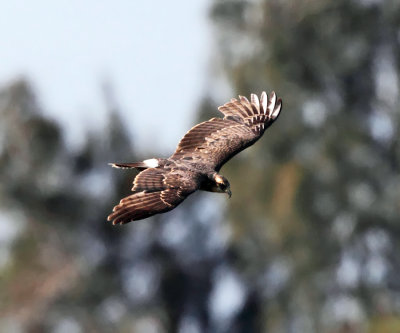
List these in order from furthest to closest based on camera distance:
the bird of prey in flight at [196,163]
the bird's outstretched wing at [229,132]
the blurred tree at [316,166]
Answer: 1. the blurred tree at [316,166]
2. the bird's outstretched wing at [229,132]
3. the bird of prey in flight at [196,163]

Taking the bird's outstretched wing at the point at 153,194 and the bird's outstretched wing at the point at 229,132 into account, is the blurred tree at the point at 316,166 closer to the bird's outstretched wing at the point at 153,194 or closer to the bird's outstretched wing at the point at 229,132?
the bird's outstretched wing at the point at 229,132

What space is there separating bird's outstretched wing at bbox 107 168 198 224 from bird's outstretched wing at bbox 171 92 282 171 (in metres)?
1.38

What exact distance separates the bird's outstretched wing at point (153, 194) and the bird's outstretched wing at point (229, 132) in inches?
54.5

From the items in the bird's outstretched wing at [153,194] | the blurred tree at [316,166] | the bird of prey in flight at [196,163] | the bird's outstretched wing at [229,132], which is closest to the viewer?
the bird's outstretched wing at [153,194]

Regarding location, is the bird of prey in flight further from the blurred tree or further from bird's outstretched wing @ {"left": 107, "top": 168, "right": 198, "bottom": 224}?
the blurred tree

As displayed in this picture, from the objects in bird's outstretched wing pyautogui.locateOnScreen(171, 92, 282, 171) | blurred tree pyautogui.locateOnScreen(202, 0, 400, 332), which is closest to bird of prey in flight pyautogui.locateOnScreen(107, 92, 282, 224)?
bird's outstretched wing pyautogui.locateOnScreen(171, 92, 282, 171)

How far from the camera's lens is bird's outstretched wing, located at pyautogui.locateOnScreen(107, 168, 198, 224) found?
53.9ft

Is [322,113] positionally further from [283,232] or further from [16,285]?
[16,285]

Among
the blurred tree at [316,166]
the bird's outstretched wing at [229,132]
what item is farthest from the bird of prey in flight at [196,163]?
the blurred tree at [316,166]

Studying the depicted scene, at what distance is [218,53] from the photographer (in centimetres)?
4319

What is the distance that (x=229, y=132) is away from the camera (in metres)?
19.8

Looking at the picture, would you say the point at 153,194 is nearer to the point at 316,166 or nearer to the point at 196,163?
the point at 196,163

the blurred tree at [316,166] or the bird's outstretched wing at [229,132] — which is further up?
the blurred tree at [316,166]

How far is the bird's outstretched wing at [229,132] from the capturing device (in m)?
19.3
